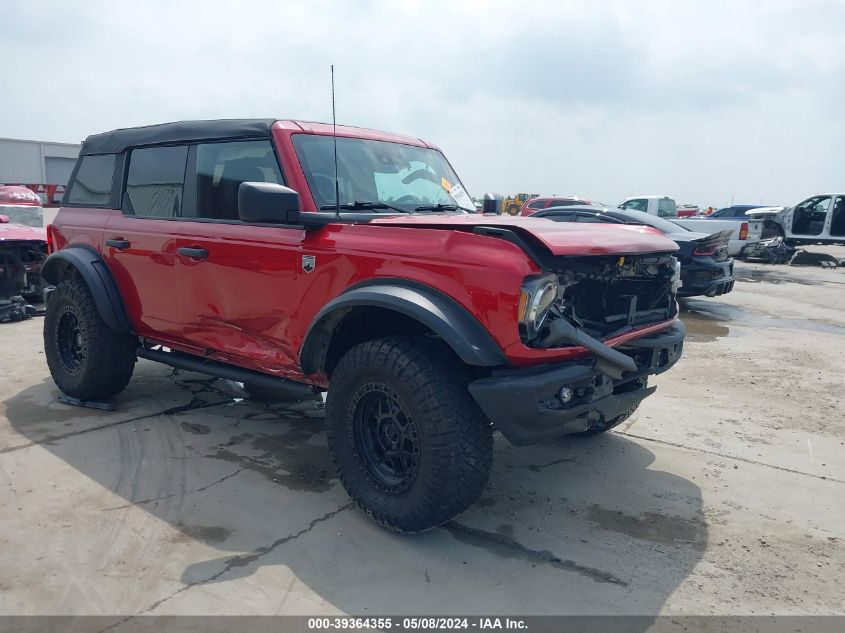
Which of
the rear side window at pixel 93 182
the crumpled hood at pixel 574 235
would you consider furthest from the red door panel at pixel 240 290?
the rear side window at pixel 93 182

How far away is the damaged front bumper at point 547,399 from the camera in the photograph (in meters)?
2.74

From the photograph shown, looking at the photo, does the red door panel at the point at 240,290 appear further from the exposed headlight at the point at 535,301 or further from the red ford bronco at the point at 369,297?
the exposed headlight at the point at 535,301

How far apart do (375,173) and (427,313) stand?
58.0 inches

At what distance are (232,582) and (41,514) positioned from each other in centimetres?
125

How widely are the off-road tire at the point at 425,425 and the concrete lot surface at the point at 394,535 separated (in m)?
0.20

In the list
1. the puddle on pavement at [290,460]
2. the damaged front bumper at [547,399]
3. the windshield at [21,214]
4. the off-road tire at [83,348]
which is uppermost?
the windshield at [21,214]

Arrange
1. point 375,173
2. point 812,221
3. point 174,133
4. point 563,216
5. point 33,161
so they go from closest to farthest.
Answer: point 375,173 → point 174,133 → point 563,216 → point 812,221 → point 33,161

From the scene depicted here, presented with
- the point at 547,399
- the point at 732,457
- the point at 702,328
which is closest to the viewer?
the point at 547,399

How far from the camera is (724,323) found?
29.6 ft

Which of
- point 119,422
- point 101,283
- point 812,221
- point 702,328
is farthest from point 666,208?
point 119,422

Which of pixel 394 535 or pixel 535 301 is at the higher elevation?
pixel 535 301

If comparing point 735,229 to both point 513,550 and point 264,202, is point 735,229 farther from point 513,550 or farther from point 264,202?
point 264,202

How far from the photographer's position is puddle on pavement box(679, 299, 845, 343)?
8289 millimetres

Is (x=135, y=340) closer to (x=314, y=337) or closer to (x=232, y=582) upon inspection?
(x=314, y=337)
